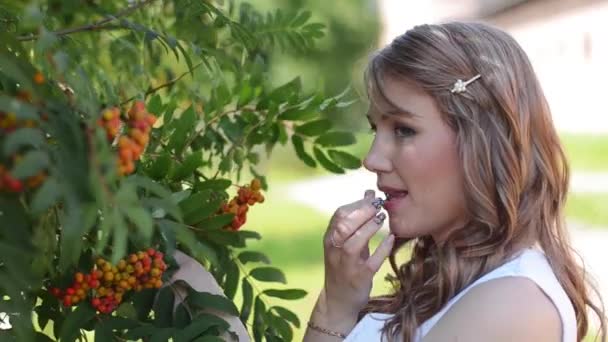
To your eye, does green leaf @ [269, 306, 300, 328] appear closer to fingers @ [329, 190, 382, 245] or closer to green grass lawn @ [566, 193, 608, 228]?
fingers @ [329, 190, 382, 245]

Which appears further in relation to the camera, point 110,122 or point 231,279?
point 231,279

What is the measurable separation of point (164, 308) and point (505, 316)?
57cm

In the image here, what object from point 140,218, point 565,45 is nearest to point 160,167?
point 140,218

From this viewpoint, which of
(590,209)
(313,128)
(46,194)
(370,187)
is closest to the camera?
(46,194)

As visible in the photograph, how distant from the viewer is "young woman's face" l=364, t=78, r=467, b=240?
1.84 metres

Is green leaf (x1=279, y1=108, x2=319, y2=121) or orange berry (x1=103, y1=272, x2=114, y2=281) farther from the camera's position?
green leaf (x1=279, y1=108, x2=319, y2=121)

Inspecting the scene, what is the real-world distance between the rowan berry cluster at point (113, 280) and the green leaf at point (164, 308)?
0.29 feet

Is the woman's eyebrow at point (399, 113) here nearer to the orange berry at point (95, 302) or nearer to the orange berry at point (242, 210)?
the orange berry at point (242, 210)

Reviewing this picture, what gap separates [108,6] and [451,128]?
40.1 inches

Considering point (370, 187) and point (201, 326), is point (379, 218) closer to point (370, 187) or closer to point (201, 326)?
point (201, 326)

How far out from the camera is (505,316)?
172 cm

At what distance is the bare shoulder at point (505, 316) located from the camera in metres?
1.72

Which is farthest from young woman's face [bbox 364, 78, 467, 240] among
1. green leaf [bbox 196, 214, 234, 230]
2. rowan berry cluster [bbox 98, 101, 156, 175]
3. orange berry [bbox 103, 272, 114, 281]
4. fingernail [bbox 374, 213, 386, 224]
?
rowan berry cluster [bbox 98, 101, 156, 175]

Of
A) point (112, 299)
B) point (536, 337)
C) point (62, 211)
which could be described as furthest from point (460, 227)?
point (62, 211)
